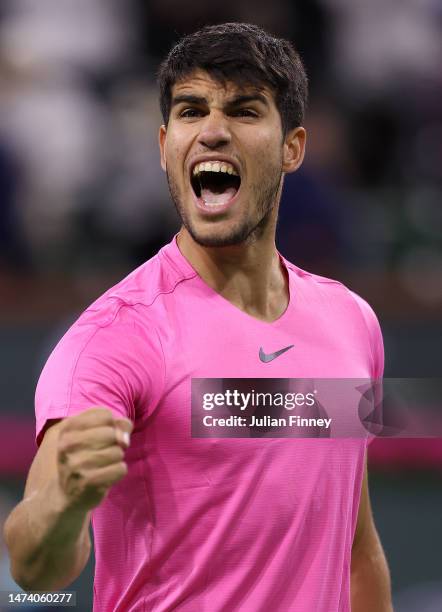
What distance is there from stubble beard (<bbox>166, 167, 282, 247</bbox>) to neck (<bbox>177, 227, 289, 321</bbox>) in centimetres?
4

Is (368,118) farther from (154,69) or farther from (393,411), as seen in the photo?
(393,411)

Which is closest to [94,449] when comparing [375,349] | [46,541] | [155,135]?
[46,541]

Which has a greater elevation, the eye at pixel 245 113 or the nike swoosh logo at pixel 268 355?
the eye at pixel 245 113

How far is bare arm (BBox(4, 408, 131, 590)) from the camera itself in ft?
6.64

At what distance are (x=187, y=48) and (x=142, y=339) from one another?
82cm

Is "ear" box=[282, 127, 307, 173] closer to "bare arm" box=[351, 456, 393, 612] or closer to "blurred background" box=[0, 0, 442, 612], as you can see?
"bare arm" box=[351, 456, 393, 612]

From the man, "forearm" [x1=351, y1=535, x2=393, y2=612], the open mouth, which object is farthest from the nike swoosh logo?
"forearm" [x1=351, y1=535, x2=393, y2=612]

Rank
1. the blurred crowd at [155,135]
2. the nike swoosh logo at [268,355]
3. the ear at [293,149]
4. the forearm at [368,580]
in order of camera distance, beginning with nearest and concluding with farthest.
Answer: the nike swoosh logo at [268,355] < the ear at [293,149] < the forearm at [368,580] < the blurred crowd at [155,135]

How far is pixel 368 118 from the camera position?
6996 millimetres

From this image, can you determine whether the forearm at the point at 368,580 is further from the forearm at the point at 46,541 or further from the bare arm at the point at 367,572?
the forearm at the point at 46,541

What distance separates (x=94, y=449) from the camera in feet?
6.60

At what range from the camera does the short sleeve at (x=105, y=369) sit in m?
2.41

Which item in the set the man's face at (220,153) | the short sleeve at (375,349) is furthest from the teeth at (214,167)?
the short sleeve at (375,349)

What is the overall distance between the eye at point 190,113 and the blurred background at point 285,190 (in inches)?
118
